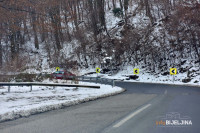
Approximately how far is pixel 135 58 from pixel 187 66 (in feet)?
37.2

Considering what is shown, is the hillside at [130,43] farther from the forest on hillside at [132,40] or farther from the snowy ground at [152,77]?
the snowy ground at [152,77]

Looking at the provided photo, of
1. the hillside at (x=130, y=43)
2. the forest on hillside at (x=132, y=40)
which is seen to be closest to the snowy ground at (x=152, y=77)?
the hillside at (x=130, y=43)

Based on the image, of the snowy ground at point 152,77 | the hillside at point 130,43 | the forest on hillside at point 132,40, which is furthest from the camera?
the forest on hillside at point 132,40

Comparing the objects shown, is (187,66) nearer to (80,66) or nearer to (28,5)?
(80,66)

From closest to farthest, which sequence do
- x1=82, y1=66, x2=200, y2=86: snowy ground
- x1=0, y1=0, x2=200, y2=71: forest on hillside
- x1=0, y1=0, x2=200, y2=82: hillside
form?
1. x1=82, y1=66, x2=200, y2=86: snowy ground
2. x1=0, y1=0, x2=200, y2=82: hillside
3. x1=0, y1=0, x2=200, y2=71: forest on hillside

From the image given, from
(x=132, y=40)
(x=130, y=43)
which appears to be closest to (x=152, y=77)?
(x=130, y=43)

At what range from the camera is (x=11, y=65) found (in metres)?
21.1

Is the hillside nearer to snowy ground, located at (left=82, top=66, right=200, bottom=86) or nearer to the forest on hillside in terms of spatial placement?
the forest on hillside

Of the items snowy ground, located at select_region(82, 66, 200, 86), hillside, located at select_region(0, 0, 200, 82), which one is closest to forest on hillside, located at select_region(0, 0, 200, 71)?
hillside, located at select_region(0, 0, 200, 82)

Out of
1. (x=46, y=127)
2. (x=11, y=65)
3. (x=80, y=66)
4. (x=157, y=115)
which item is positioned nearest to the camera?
(x=46, y=127)

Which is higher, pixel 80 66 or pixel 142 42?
pixel 142 42

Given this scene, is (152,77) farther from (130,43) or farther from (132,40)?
(132,40)

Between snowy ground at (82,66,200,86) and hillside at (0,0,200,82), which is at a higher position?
hillside at (0,0,200,82)

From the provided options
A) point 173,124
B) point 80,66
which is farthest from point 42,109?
point 80,66
